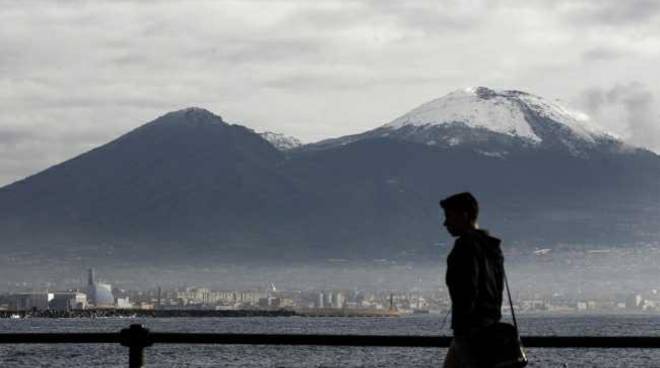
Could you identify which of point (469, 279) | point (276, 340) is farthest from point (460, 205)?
point (276, 340)

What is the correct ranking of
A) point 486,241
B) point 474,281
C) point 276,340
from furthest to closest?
point 276,340 < point 486,241 < point 474,281

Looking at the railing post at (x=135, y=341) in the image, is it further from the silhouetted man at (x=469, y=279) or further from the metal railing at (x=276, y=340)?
the silhouetted man at (x=469, y=279)

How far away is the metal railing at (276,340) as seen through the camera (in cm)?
1395

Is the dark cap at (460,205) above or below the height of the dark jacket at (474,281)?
above

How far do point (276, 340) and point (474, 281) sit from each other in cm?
254

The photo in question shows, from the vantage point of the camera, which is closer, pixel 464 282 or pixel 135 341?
pixel 464 282

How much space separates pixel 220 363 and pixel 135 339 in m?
53.6

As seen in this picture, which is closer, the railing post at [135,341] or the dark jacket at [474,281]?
the dark jacket at [474,281]

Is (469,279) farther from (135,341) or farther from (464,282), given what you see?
(135,341)

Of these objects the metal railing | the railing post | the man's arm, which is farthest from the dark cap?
the railing post

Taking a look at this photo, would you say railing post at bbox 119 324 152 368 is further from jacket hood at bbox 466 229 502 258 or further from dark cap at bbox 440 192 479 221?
jacket hood at bbox 466 229 502 258

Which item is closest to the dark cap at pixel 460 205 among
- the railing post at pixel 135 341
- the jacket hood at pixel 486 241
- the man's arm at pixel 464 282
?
the jacket hood at pixel 486 241

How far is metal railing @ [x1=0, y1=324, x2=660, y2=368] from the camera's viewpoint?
13.9 meters

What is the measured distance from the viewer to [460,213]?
12672 mm
